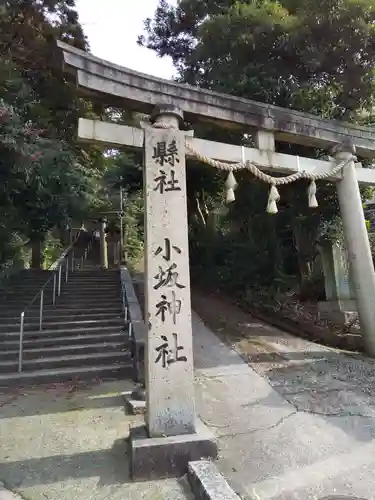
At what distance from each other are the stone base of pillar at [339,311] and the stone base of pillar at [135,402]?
537 cm

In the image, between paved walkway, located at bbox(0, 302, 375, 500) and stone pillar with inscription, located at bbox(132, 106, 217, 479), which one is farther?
stone pillar with inscription, located at bbox(132, 106, 217, 479)

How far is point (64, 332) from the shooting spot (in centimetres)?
809

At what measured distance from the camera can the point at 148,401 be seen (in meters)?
3.74

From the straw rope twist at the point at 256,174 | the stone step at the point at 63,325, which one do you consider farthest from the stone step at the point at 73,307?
the straw rope twist at the point at 256,174

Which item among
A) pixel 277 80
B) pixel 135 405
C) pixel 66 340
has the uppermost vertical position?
pixel 277 80

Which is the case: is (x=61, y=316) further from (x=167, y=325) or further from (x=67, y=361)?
(x=167, y=325)

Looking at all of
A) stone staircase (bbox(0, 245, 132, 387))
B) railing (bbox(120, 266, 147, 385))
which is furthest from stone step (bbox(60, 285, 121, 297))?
railing (bbox(120, 266, 147, 385))

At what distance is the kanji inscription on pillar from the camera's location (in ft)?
12.3

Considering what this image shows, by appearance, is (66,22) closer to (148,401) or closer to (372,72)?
(372,72)

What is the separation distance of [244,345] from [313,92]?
6.16 meters

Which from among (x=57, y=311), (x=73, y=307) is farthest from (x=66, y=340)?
(x=73, y=307)

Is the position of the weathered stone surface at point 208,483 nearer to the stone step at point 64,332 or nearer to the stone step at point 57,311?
the stone step at point 64,332

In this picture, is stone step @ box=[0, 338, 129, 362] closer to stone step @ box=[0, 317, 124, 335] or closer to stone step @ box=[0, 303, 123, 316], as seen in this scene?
stone step @ box=[0, 317, 124, 335]

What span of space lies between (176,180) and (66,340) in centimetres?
500
